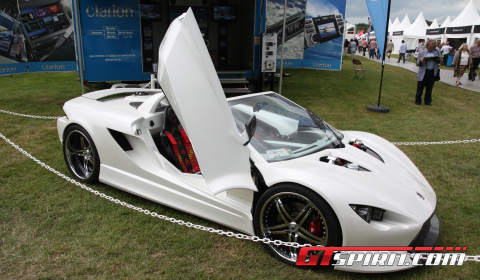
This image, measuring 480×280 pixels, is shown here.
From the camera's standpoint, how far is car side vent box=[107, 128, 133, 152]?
10.8ft

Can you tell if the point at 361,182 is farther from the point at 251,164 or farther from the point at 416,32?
the point at 416,32

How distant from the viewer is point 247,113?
3012mm

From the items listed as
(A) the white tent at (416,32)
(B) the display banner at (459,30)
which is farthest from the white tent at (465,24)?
(A) the white tent at (416,32)

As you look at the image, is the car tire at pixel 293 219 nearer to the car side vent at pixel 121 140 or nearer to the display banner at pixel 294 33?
the car side vent at pixel 121 140

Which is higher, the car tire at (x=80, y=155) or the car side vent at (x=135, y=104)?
the car side vent at (x=135, y=104)

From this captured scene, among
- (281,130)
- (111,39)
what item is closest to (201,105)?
(281,130)

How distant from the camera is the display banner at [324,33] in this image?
386 inches

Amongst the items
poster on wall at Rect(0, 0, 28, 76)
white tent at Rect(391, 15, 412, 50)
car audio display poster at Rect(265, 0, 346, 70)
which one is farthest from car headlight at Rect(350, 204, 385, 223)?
white tent at Rect(391, 15, 412, 50)

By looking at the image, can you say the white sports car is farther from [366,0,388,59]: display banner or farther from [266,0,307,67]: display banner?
[266,0,307,67]: display banner

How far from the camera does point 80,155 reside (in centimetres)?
377

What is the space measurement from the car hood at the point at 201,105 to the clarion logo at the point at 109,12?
6.43 meters

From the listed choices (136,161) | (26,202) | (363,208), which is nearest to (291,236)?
(363,208)

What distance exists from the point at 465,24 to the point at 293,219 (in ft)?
82.1

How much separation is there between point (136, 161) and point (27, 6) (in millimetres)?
7189
